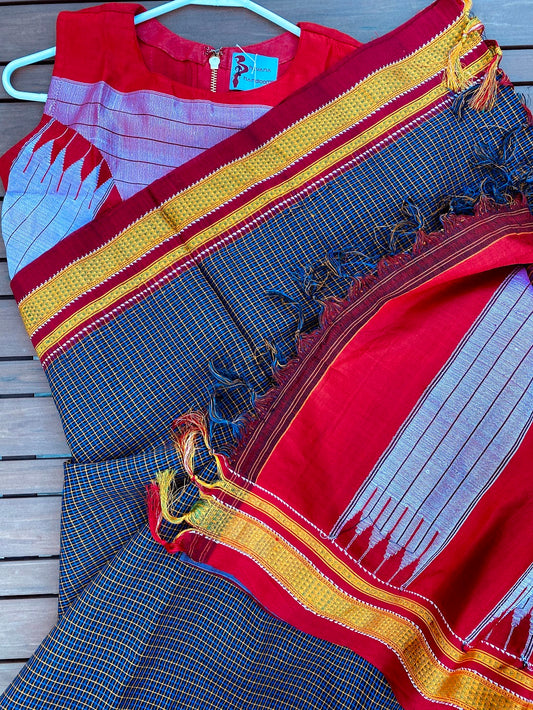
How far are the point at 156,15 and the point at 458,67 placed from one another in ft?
1.89

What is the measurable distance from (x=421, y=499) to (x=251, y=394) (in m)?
0.32

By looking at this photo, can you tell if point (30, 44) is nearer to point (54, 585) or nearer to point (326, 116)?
point (326, 116)

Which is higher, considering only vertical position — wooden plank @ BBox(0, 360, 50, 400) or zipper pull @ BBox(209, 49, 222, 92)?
zipper pull @ BBox(209, 49, 222, 92)

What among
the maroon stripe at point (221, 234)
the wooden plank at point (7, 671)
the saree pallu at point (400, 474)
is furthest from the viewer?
the wooden plank at point (7, 671)

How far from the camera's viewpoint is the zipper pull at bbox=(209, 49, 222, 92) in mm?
1123

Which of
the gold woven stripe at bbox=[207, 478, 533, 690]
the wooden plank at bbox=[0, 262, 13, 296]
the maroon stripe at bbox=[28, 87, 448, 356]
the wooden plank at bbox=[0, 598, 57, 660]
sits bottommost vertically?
the wooden plank at bbox=[0, 598, 57, 660]

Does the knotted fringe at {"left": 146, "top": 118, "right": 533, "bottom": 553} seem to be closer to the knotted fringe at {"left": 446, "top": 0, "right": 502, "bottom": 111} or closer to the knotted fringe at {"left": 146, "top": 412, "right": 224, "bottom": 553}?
the knotted fringe at {"left": 146, "top": 412, "right": 224, "bottom": 553}

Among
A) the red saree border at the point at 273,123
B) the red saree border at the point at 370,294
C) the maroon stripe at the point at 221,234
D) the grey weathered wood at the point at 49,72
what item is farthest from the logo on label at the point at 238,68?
the red saree border at the point at 370,294

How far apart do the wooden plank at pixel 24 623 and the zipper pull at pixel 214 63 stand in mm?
1046

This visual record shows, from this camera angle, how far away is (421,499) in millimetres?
901

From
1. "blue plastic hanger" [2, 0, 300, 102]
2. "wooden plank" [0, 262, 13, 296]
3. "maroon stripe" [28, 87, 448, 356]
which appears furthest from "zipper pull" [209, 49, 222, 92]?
"wooden plank" [0, 262, 13, 296]

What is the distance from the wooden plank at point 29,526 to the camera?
115cm

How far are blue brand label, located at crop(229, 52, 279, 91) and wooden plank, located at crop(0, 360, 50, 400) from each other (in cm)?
67

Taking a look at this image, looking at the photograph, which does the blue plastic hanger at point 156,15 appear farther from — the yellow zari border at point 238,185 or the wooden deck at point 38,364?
the yellow zari border at point 238,185
